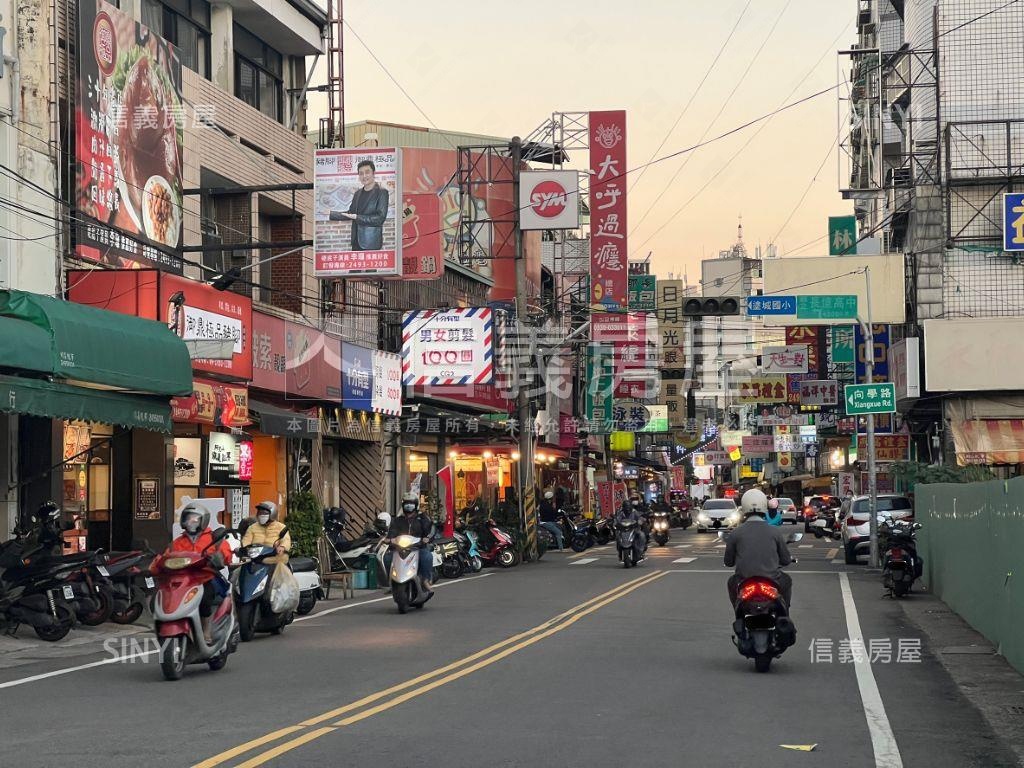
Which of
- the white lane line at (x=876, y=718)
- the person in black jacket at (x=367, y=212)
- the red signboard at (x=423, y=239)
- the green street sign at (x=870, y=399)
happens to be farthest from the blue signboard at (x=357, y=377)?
the white lane line at (x=876, y=718)

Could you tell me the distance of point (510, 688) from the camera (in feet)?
40.9

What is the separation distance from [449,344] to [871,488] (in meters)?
12.9

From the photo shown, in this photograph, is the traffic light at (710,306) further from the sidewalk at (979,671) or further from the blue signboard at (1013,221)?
the sidewalk at (979,671)

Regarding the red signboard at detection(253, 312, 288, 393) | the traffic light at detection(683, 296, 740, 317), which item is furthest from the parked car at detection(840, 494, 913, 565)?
the red signboard at detection(253, 312, 288, 393)

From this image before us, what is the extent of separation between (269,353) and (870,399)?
13828 mm

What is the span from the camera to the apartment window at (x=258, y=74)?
32.4 m

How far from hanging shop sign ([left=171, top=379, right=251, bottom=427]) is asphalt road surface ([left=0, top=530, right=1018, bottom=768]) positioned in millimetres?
5894

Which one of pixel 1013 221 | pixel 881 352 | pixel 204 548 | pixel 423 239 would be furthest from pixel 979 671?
pixel 881 352

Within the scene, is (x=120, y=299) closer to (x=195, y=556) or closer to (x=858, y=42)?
(x=195, y=556)

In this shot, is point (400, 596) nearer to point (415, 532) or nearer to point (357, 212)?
point (415, 532)

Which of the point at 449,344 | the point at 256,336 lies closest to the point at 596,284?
the point at 449,344

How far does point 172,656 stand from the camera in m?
13.2

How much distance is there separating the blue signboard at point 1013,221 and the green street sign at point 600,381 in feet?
102

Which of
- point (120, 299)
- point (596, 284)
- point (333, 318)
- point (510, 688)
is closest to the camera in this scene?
point (510, 688)
